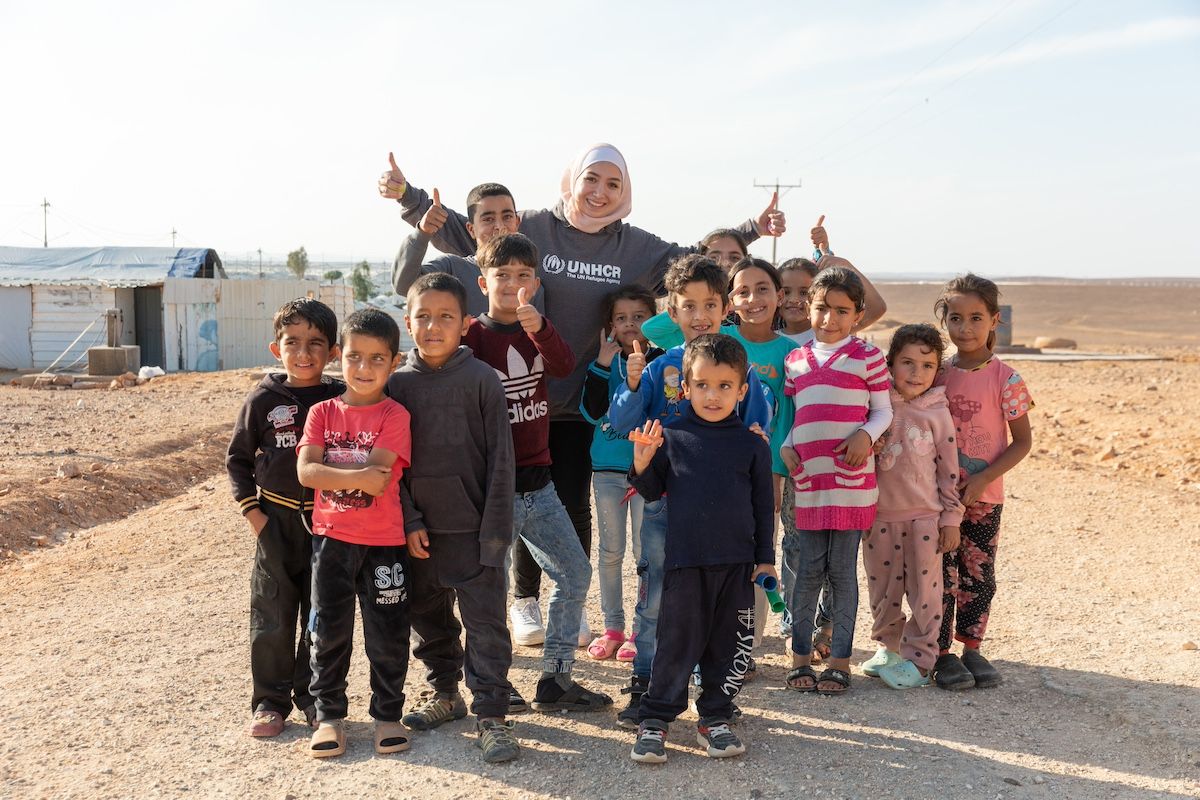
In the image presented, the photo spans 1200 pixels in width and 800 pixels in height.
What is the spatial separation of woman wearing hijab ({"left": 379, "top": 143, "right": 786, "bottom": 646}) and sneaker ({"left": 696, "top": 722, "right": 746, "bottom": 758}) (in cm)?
134

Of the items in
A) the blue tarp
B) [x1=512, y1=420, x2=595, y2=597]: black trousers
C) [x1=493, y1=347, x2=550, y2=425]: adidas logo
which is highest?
the blue tarp

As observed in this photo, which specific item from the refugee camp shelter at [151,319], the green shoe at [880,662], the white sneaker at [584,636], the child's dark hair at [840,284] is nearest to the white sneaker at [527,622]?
the white sneaker at [584,636]

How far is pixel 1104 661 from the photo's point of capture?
4586mm

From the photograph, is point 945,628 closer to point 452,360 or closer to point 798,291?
point 798,291

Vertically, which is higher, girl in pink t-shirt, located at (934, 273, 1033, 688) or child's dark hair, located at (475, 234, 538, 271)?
child's dark hair, located at (475, 234, 538, 271)

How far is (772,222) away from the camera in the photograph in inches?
201

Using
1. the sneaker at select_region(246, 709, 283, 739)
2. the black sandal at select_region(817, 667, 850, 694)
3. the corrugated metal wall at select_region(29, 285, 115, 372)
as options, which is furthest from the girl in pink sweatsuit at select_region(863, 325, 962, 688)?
the corrugated metal wall at select_region(29, 285, 115, 372)

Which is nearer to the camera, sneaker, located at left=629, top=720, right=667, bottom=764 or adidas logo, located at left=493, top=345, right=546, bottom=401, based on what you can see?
sneaker, located at left=629, top=720, right=667, bottom=764

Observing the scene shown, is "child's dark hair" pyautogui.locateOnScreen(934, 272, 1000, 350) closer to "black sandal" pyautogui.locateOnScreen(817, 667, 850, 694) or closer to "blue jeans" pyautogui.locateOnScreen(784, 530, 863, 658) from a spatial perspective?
"blue jeans" pyautogui.locateOnScreen(784, 530, 863, 658)

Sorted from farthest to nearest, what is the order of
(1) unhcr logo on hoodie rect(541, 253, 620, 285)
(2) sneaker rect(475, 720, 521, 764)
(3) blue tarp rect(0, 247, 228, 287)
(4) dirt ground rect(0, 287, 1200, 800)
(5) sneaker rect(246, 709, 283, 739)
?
(3) blue tarp rect(0, 247, 228, 287) → (1) unhcr logo on hoodie rect(541, 253, 620, 285) → (5) sneaker rect(246, 709, 283, 739) → (2) sneaker rect(475, 720, 521, 764) → (4) dirt ground rect(0, 287, 1200, 800)

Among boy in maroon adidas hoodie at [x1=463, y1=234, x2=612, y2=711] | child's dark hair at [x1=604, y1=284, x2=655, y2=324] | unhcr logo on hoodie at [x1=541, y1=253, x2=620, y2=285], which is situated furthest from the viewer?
unhcr logo on hoodie at [x1=541, y1=253, x2=620, y2=285]

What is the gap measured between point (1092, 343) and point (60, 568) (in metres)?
33.1

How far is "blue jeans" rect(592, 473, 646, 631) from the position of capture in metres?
4.39

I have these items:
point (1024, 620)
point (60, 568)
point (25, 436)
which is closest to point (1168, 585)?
point (1024, 620)
